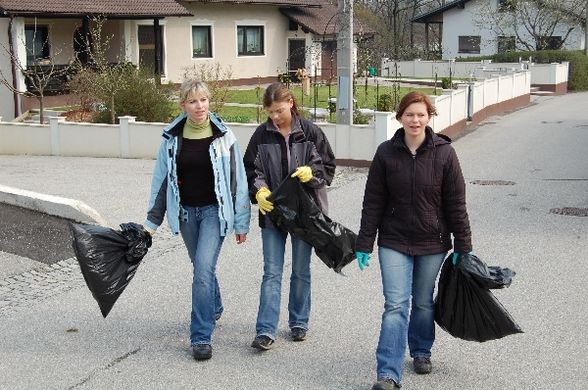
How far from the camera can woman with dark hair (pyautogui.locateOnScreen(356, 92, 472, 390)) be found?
5004 millimetres

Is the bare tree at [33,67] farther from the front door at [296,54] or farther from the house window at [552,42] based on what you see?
the house window at [552,42]

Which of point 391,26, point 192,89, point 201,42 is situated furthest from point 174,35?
point 391,26

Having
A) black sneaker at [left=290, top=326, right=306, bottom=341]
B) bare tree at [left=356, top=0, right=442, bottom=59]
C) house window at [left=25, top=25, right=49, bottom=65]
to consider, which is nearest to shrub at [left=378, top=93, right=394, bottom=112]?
house window at [left=25, top=25, right=49, bottom=65]

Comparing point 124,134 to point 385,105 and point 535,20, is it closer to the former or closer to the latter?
point 385,105

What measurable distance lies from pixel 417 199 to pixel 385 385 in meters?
1.06

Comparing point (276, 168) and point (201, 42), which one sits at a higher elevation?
point (201, 42)

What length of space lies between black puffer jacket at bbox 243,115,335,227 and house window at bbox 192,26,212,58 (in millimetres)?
29858

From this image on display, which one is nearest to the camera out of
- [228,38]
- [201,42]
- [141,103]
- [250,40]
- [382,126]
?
[382,126]

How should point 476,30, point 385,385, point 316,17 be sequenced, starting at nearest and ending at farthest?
point 385,385, point 316,17, point 476,30

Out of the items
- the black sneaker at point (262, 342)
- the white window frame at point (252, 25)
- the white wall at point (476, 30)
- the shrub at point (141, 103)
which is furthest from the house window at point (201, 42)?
the black sneaker at point (262, 342)

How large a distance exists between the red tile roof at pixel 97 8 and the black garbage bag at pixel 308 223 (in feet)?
71.9

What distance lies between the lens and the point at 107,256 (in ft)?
18.9

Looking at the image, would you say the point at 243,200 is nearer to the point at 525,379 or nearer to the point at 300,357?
the point at 300,357

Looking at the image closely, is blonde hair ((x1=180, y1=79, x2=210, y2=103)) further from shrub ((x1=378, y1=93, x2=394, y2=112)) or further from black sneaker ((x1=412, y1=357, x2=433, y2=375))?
shrub ((x1=378, y1=93, x2=394, y2=112))
